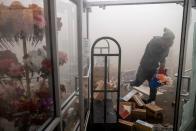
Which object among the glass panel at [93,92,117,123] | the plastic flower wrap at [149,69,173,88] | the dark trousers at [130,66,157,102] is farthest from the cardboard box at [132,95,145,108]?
the glass panel at [93,92,117,123]

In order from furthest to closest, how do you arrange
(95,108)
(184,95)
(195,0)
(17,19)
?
(95,108) → (195,0) → (184,95) → (17,19)

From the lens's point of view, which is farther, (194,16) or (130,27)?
(130,27)

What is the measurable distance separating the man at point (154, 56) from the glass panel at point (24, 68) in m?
2.75

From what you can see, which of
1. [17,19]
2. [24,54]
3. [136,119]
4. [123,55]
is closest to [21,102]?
[24,54]

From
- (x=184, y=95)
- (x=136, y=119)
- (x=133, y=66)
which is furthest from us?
(x=133, y=66)

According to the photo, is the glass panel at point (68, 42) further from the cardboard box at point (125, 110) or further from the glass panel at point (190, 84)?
the cardboard box at point (125, 110)

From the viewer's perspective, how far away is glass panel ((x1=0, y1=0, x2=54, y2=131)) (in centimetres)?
69

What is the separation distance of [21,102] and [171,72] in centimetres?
360

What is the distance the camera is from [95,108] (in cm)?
275

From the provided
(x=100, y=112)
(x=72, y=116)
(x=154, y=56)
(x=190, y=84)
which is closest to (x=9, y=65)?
(x=72, y=116)

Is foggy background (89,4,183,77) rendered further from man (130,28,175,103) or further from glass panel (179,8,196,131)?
glass panel (179,8,196,131)

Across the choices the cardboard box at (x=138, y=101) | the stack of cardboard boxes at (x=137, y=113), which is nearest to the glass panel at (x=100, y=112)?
the stack of cardboard boxes at (x=137, y=113)

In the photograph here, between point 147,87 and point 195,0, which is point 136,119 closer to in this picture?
point 147,87

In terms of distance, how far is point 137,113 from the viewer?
2953 mm
